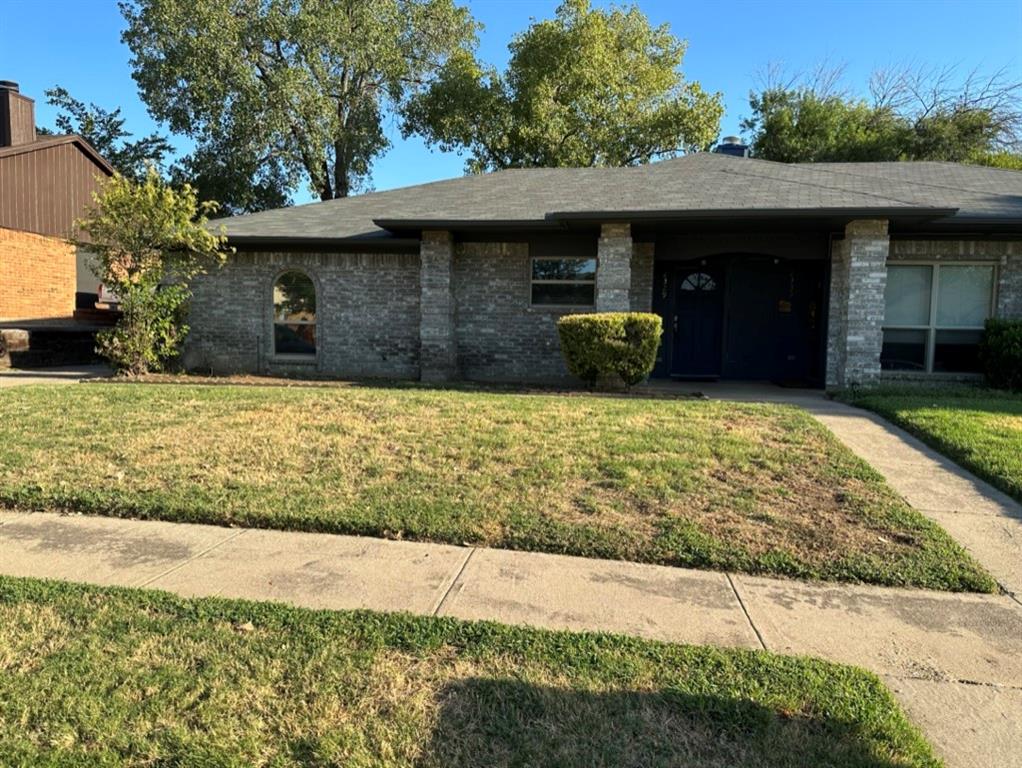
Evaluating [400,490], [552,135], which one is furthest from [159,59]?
[400,490]

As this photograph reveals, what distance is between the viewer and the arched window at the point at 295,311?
45.4 feet

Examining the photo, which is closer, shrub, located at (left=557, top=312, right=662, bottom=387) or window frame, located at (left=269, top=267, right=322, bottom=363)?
shrub, located at (left=557, top=312, right=662, bottom=387)

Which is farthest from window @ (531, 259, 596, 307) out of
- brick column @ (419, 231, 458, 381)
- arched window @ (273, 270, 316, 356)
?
arched window @ (273, 270, 316, 356)

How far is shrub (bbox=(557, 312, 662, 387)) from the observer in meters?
10.5

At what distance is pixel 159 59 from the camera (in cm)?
2383

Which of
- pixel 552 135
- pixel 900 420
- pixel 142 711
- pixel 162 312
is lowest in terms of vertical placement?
pixel 142 711

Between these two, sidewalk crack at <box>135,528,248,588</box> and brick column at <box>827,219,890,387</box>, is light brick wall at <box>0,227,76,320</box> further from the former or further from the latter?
brick column at <box>827,219,890,387</box>

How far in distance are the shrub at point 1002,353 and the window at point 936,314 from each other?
1.73 ft

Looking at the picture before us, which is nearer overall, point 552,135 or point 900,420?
point 900,420

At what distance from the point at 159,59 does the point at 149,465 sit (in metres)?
23.7

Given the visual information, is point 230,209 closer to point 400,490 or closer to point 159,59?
point 159,59

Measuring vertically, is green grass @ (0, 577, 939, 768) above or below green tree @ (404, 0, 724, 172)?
below

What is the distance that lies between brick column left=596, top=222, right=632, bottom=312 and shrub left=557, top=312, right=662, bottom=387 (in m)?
1.08

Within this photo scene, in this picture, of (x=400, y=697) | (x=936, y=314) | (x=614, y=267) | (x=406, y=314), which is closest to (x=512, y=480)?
(x=400, y=697)
